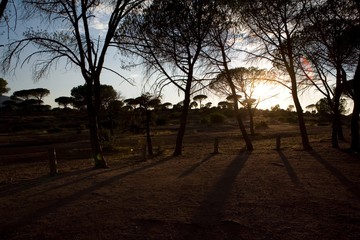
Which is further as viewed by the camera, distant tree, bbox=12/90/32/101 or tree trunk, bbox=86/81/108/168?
distant tree, bbox=12/90/32/101

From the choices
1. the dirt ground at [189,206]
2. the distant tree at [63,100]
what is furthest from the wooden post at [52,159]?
the distant tree at [63,100]

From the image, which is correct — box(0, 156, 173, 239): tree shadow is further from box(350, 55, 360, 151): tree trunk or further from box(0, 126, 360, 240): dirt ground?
box(350, 55, 360, 151): tree trunk

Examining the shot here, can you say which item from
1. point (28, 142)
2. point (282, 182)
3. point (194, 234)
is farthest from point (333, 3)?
point (28, 142)

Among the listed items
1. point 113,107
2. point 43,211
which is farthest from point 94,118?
point 113,107

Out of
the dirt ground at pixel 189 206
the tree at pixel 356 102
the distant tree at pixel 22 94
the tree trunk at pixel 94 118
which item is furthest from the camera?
the distant tree at pixel 22 94

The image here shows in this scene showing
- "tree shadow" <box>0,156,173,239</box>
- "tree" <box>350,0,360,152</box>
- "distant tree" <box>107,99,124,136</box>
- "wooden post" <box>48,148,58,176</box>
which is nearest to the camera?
"tree shadow" <box>0,156,173,239</box>

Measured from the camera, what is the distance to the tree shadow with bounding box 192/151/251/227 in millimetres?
5374

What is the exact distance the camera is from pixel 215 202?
6449 millimetres

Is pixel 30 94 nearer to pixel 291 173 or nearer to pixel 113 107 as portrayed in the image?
pixel 113 107

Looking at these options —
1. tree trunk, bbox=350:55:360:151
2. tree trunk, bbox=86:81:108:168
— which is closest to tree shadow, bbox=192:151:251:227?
tree trunk, bbox=86:81:108:168

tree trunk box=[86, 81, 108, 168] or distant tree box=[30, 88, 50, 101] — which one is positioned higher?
distant tree box=[30, 88, 50, 101]

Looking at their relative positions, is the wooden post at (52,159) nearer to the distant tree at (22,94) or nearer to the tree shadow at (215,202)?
the tree shadow at (215,202)

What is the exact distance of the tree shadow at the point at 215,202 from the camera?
5374 mm

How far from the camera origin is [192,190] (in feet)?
→ 24.9
